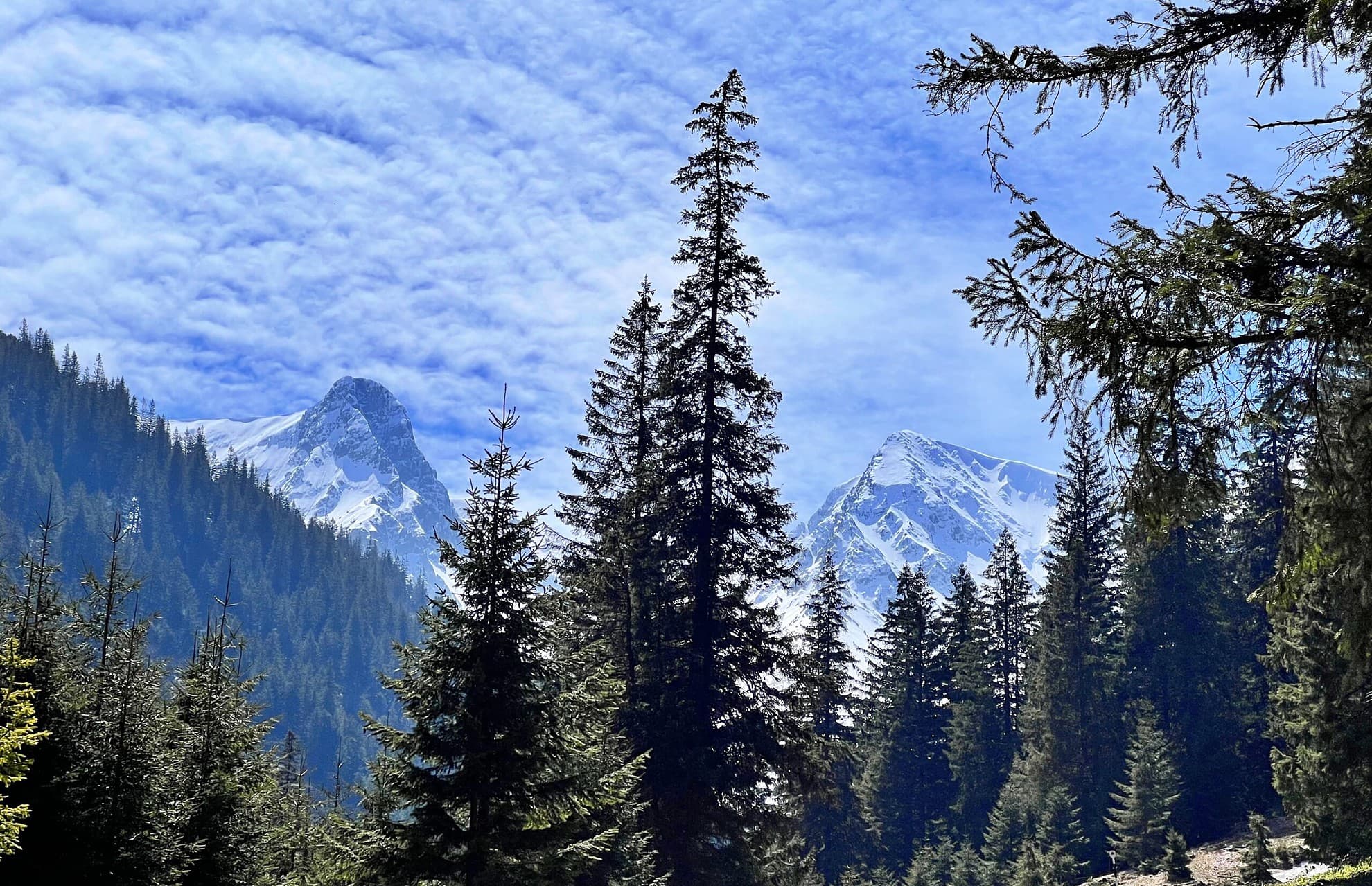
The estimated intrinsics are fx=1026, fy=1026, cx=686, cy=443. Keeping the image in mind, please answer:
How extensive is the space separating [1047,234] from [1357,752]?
69.0ft

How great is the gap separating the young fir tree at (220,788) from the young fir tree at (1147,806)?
31.3 metres

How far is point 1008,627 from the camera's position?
196 ft

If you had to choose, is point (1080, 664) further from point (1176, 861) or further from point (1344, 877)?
point (1344, 877)

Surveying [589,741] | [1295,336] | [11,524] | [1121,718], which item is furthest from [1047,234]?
[11,524]

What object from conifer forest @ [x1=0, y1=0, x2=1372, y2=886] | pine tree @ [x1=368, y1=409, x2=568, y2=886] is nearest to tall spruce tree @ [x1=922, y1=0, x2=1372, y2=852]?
conifer forest @ [x1=0, y1=0, x2=1372, y2=886]

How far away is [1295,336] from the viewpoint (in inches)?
242

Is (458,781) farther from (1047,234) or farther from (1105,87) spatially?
(1105,87)

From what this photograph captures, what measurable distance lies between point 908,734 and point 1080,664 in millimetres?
12137

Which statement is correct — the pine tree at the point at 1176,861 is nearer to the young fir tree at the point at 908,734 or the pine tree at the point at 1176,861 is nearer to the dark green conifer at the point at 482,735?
the young fir tree at the point at 908,734

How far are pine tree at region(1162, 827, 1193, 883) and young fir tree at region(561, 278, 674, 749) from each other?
21.7 meters

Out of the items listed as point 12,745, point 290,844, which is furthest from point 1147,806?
point 12,745

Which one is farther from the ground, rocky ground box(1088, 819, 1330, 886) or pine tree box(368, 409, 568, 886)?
pine tree box(368, 409, 568, 886)

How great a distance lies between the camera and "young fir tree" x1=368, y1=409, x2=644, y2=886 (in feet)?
43.4

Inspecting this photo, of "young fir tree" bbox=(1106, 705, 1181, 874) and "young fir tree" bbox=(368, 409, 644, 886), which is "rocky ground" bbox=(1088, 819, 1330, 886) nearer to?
"young fir tree" bbox=(1106, 705, 1181, 874)
